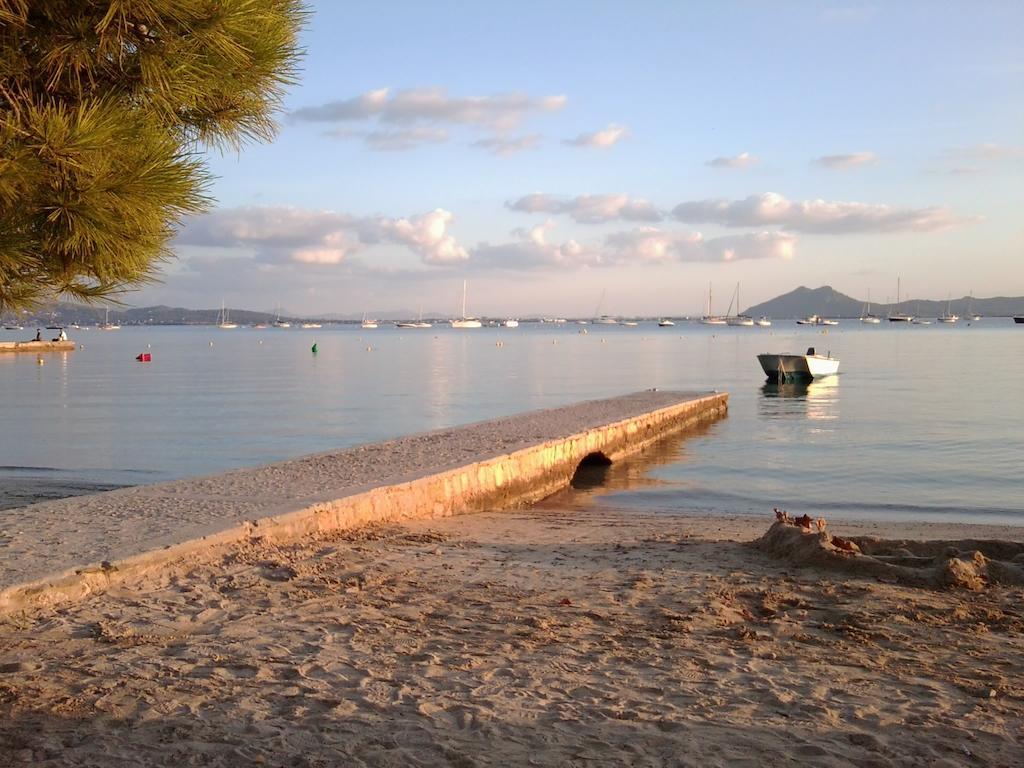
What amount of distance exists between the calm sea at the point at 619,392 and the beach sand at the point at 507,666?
25.8ft

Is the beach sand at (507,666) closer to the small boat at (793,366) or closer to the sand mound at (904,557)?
the sand mound at (904,557)

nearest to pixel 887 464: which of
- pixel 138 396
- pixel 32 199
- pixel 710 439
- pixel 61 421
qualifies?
pixel 710 439

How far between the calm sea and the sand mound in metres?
6.12

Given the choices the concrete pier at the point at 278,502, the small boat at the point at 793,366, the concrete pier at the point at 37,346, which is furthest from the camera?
the concrete pier at the point at 37,346

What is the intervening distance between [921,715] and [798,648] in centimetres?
109

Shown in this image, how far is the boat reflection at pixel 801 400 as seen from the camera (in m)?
29.0

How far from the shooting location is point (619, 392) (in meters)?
36.4

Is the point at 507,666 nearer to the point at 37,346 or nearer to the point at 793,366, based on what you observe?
the point at 793,366

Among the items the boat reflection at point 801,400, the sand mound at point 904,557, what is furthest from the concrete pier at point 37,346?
the sand mound at point 904,557

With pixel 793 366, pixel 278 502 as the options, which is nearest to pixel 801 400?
pixel 793 366

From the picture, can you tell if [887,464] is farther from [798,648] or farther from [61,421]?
[61,421]

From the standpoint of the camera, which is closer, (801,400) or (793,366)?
(801,400)

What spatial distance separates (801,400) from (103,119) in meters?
32.3

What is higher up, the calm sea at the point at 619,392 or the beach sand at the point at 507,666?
the beach sand at the point at 507,666
